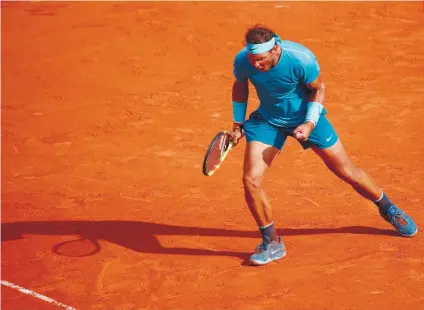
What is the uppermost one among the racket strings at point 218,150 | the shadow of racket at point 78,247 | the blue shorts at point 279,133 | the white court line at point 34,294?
the blue shorts at point 279,133

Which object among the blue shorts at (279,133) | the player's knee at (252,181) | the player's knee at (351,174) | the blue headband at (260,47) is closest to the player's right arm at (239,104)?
the blue shorts at (279,133)

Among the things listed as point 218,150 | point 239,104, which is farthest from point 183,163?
point 239,104

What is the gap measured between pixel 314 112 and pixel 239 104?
773 millimetres

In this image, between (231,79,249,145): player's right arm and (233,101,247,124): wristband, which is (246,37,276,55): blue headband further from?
(233,101,247,124): wristband

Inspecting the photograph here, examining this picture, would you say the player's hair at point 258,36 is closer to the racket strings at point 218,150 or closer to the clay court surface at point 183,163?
the racket strings at point 218,150

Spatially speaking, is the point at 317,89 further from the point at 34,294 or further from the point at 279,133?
the point at 34,294

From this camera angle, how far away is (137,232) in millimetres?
8484

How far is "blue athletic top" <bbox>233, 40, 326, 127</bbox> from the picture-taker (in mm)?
7121

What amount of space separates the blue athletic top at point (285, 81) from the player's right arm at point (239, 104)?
15cm

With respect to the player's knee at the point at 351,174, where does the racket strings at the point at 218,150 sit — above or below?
above

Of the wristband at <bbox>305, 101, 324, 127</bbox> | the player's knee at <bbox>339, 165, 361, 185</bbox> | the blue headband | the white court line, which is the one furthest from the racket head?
the white court line

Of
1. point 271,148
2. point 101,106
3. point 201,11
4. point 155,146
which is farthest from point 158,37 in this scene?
point 271,148

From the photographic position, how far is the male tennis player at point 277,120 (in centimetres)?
710

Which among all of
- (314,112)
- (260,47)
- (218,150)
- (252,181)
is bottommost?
(252,181)
